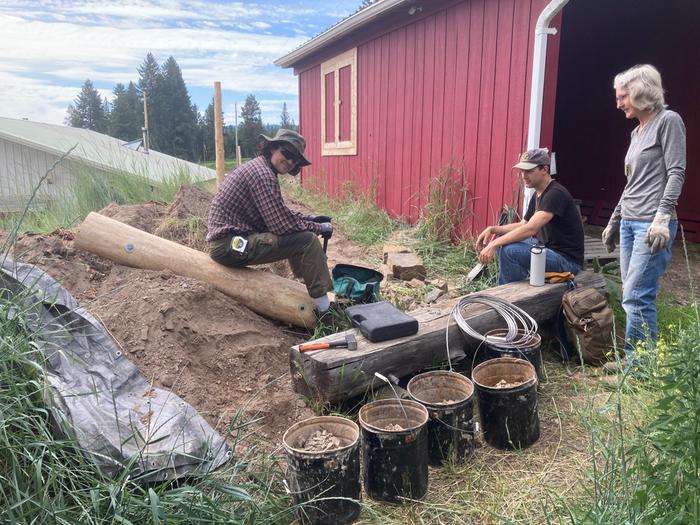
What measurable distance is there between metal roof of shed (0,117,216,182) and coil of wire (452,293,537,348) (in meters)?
4.15

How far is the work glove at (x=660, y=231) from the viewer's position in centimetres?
311

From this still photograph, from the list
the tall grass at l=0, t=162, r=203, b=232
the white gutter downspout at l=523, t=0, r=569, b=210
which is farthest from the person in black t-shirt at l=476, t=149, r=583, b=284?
the tall grass at l=0, t=162, r=203, b=232

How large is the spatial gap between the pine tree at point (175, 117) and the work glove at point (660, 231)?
40.8m

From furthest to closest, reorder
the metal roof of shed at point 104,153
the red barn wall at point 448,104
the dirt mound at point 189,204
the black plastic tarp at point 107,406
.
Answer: the metal roof of shed at point 104,153
the dirt mound at point 189,204
the red barn wall at point 448,104
the black plastic tarp at point 107,406

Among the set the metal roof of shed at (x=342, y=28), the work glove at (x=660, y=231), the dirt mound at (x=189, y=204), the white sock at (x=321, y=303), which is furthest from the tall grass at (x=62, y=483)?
the metal roof of shed at (x=342, y=28)

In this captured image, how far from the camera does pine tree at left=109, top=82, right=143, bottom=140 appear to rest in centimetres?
4872

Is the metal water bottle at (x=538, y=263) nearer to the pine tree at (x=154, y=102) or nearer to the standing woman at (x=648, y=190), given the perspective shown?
the standing woman at (x=648, y=190)

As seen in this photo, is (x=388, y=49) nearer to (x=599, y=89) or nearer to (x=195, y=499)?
(x=599, y=89)

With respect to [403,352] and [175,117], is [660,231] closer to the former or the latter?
[403,352]

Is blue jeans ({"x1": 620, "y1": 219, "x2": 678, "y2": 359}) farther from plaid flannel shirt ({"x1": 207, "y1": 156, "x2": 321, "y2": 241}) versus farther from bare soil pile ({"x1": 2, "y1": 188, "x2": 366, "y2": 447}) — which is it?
plaid flannel shirt ({"x1": 207, "y1": 156, "x2": 321, "y2": 241})

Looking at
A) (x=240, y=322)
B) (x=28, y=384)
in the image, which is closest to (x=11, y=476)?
(x=28, y=384)

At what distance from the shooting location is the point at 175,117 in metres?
48.3

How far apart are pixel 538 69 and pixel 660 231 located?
8.30ft

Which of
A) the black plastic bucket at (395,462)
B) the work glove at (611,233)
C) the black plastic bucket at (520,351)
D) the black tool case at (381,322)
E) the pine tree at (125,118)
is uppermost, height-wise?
the pine tree at (125,118)
